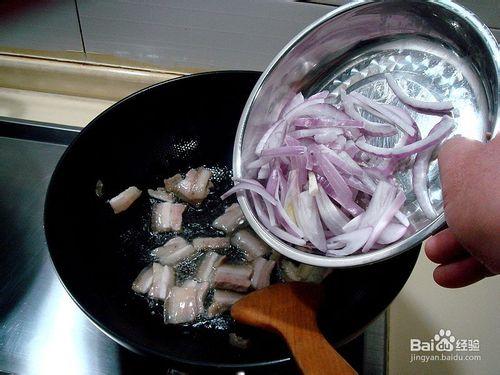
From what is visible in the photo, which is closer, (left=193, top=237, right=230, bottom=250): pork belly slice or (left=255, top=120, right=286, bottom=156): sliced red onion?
(left=255, top=120, right=286, bottom=156): sliced red onion

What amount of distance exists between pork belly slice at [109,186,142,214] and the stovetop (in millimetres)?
162

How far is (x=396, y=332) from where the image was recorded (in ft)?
2.89

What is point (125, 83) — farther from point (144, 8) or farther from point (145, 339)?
point (145, 339)

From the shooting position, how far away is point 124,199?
0.96m

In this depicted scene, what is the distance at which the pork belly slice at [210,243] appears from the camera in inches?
36.7

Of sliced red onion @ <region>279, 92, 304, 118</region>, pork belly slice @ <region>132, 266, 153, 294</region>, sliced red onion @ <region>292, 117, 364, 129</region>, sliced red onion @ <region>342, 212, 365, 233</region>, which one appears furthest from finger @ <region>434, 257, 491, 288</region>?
pork belly slice @ <region>132, 266, 153, 294</region>

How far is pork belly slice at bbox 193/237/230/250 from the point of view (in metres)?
0.93

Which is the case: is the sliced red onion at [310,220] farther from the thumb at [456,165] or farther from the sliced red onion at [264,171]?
the thumb at [456,165]

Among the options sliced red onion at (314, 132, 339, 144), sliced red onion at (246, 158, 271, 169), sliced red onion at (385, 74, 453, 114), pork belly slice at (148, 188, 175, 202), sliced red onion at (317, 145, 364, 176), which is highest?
sliced red onion at (385, 74, 453, 114)

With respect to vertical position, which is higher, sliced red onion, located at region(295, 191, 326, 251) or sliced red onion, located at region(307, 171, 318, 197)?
sliced red onion, located at region(307, 171, 318, 197)

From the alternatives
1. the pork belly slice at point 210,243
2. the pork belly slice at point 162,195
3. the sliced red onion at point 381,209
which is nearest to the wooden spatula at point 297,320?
the sliced red onion at point 381,209

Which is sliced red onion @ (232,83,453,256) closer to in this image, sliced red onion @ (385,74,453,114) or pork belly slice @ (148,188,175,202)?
sliced red onion @ (385,74,453,114)

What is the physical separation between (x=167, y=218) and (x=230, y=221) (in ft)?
0.38

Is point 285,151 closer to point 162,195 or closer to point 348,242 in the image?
point 348,242
